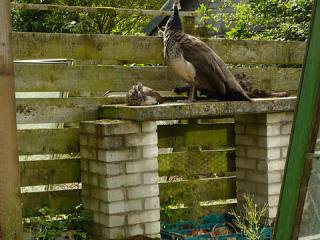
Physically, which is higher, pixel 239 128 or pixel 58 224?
pixel 239 128

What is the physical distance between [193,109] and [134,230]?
3.68ft

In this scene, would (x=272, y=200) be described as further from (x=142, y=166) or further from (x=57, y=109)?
(x=57, y=109)

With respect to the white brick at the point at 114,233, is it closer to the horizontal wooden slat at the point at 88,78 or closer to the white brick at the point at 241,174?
the horizontal wooden slat at the point at 88,78

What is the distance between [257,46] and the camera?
277 inches

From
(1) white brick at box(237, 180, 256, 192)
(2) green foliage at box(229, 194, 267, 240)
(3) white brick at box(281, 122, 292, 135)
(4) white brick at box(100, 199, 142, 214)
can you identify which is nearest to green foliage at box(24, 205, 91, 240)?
(4) white brick at box(100, 199, 142, 214)

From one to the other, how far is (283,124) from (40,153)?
2.28m

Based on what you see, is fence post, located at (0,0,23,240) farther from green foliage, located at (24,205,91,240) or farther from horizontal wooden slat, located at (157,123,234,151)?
horizontal wooden slat, located at (157,123,234,151)

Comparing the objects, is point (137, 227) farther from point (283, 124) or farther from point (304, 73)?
point (304, 73)

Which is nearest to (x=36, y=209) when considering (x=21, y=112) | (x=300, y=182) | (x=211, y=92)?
(x=21, y=112)

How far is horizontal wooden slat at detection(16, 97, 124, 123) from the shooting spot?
5.79 metres

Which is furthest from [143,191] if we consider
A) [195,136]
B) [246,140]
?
[246,140]

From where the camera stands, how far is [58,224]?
5641mm

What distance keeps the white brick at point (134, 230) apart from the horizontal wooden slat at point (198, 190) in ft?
2.89

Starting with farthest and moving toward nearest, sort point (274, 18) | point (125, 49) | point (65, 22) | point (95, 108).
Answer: point (65, 22), point (274, 18), point (125, 49), point (95, 108)
